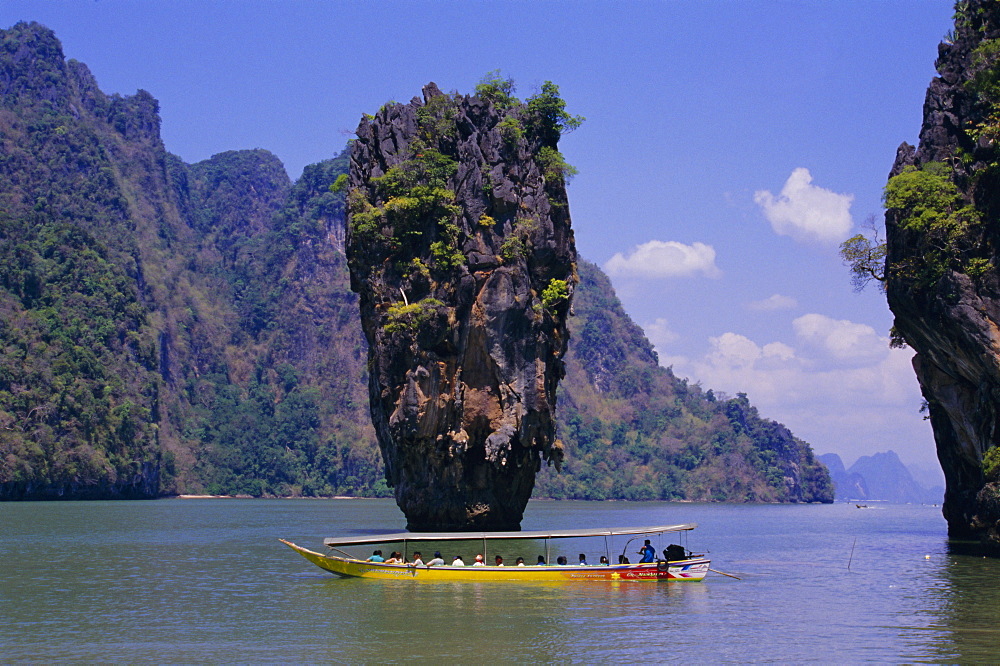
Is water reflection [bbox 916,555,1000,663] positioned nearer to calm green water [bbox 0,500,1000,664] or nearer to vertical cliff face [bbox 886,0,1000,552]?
calm green water [bbox 0,500,1000,664]

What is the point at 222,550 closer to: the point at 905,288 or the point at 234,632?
the point at 234,632

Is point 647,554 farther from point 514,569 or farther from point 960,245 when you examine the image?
point 960,245

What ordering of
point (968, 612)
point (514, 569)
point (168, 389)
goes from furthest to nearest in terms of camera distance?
point (168, 389)
point (514, 569)
point (968, 612)

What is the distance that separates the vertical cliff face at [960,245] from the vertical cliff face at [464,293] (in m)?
15.3

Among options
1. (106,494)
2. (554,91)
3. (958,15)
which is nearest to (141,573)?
(554,91)

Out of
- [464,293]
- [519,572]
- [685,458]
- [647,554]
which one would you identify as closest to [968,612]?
[647,554]

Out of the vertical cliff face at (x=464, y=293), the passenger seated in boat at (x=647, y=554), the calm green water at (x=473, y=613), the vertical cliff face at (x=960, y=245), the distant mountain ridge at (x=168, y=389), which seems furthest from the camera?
the distant mountain ridge at (x=168, y=389)

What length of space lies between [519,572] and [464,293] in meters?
16.8

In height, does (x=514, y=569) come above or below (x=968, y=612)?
above

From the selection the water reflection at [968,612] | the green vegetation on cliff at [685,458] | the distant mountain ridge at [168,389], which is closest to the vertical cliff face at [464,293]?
the water reflection at [968,612]

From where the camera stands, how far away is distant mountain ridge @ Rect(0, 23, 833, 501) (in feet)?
334

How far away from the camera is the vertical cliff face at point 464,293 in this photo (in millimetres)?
45688

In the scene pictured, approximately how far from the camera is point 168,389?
166 meters

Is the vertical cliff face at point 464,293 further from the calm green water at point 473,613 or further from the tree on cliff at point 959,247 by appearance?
the tree on cliff at point 959,247
